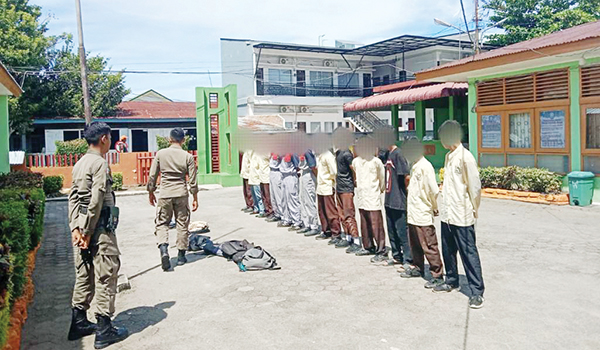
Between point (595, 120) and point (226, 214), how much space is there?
29.1 feet

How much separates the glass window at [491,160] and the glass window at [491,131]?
10.8 inches

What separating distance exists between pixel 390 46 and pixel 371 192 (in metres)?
28.9

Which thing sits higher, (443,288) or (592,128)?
(592,128)

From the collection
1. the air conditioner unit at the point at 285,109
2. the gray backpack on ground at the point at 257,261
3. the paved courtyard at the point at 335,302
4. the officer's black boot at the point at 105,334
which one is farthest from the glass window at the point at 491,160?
the air conditioner unit at the point at 285,109

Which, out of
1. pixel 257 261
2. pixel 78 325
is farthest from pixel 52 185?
pixel 78 325

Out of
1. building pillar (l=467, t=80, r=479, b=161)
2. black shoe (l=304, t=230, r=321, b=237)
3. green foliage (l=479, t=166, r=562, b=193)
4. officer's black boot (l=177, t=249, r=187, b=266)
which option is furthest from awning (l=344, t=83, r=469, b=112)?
officer's black boot (l=177, t=249, r=187, b=266)

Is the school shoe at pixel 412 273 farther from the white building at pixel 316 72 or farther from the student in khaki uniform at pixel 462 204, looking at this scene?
the white building at pixel 316 72

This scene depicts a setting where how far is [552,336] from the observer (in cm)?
448

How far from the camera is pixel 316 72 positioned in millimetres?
36781

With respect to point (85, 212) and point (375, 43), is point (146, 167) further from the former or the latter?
point (375, 43)

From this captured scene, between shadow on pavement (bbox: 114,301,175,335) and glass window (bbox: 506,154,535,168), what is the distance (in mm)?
11295

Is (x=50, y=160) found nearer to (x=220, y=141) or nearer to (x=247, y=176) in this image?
(x=220, y=141)

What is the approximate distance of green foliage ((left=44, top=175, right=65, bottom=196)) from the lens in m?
17.5

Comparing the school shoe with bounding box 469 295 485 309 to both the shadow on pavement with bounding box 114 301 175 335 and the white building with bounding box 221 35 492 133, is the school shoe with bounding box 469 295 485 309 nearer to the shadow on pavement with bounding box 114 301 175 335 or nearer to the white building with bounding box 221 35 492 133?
the shadow on pavement with bounding box 114 301 175 335
